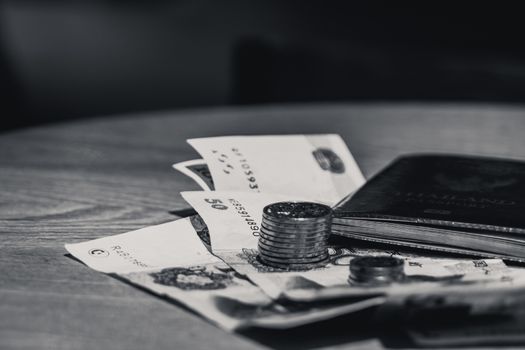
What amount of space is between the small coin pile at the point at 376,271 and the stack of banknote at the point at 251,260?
0.05 feet

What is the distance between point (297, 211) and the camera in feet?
2.96

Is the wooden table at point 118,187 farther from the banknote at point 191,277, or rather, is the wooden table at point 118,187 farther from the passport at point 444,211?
the passport at point 444,211

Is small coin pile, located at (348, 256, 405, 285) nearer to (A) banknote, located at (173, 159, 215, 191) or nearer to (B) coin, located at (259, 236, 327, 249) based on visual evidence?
(B) coin, located at (259, 236, 327, 249)

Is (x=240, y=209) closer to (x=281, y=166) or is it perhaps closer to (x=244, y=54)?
(x=281, y=166)

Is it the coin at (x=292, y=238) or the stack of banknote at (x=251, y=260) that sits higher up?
the coin at (x=292, y=238)

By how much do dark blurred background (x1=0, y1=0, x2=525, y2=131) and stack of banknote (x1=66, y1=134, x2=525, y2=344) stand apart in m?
2.09

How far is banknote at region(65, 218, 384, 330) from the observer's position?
712 mm

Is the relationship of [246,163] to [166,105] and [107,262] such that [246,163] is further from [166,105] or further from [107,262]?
[166,105]

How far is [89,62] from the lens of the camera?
14.1 ft

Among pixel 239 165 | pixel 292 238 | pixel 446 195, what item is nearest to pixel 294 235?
pixel 292 238

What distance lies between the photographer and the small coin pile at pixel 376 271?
0.76m

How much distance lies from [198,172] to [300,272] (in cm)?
39

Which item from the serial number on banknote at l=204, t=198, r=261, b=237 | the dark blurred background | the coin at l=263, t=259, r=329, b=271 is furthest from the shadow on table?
the dark blurred background

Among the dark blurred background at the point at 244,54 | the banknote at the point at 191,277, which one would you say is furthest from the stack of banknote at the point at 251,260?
the dark blurred background at the point at 244,54
